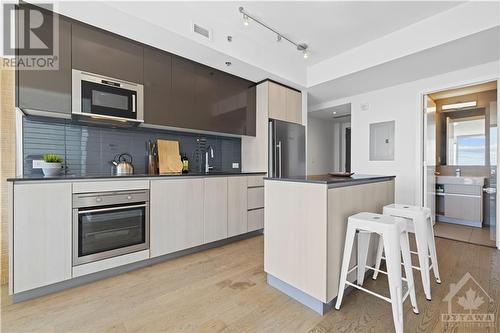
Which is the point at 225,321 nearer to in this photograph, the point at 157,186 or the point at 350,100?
the point at 157,186

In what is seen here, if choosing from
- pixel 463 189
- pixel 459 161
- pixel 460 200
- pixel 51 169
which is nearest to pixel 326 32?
pixel 51 169

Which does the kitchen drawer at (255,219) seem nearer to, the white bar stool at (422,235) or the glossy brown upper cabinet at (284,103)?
the glossy brown upper cabinet at (284,103)

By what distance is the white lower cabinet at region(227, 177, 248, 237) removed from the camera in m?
3.03

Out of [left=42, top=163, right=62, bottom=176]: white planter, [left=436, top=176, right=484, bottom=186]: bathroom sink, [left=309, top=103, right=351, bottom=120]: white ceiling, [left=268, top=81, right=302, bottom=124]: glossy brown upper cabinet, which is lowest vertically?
[left=436, top=176, right=484, bottom=186]: bathroom sink

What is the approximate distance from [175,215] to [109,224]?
630 mm

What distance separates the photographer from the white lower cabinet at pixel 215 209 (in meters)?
2.78

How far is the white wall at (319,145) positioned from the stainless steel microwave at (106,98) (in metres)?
4.40

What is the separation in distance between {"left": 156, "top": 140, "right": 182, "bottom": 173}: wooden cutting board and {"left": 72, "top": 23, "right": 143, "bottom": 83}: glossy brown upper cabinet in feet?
2.71

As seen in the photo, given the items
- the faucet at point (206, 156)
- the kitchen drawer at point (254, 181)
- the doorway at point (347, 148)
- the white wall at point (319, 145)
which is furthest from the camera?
the doorway at point (347, 148)

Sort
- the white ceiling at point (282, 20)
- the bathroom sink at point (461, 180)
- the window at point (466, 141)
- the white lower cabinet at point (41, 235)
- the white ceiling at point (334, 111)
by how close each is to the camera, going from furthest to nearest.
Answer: the white ceiling at point (334, 111) < the window at point (466, 141) < the bathroom sink at point (461, 180) < the white ceiling at point (282, 20) < the white lower cabinet at point (41, 235)

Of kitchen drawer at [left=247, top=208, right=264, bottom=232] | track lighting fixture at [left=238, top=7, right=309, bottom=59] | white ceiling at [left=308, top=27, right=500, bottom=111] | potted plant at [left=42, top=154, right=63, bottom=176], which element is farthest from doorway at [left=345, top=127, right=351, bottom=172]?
potted plant at [left=42, top=154, right=63, bottom=176]

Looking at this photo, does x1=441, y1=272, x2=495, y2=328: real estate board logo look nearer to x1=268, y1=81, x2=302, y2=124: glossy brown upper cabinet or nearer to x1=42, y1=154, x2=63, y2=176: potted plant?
x1=268, y1=81, x2=302, y2=124: glossy brown upper cabinet

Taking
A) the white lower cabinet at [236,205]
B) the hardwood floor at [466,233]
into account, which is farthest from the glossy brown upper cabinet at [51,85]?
the hardwood floor at [466,233]

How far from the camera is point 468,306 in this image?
1688mm
